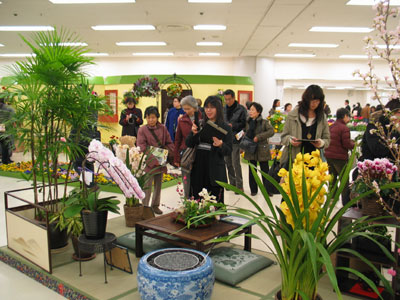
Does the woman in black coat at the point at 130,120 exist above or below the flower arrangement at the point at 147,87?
below

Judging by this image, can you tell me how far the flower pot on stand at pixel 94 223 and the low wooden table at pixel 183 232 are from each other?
0.41m

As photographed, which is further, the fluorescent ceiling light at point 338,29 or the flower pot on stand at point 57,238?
the fluorescent ceiling light at point 338,29

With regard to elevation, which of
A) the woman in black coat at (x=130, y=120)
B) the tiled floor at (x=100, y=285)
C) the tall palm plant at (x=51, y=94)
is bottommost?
the tiled floor at (x=100, y=285)

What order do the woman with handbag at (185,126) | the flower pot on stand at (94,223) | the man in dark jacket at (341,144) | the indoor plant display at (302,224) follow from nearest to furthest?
the indoor plant display at (302,224) → the flower pot on stand at (94,223) → the woman with handbag at (185,126) → the man in dark jacket at (341,144)

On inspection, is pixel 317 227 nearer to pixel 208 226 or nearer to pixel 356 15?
pixel 208 226

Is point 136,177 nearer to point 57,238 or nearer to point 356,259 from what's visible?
point 57,238

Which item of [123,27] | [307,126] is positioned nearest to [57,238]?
[307,126]

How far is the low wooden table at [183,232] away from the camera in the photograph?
2.86m

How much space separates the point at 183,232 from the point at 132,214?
119 centimetres

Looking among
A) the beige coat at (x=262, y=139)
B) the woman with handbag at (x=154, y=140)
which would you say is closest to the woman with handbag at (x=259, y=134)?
the beige coat at (x=262, y=139)

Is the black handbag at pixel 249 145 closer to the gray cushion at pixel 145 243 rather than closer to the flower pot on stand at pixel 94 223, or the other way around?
the gray cushion at pixel 145 243

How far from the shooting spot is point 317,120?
12.5 feet

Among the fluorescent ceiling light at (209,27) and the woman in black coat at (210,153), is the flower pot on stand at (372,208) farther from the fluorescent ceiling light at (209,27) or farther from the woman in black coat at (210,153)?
the fluorescent ceiling light at (209,27)

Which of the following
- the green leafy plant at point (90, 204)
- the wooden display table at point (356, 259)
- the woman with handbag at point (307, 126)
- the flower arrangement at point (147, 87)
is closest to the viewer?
the wooden display table at point (356, 259)
